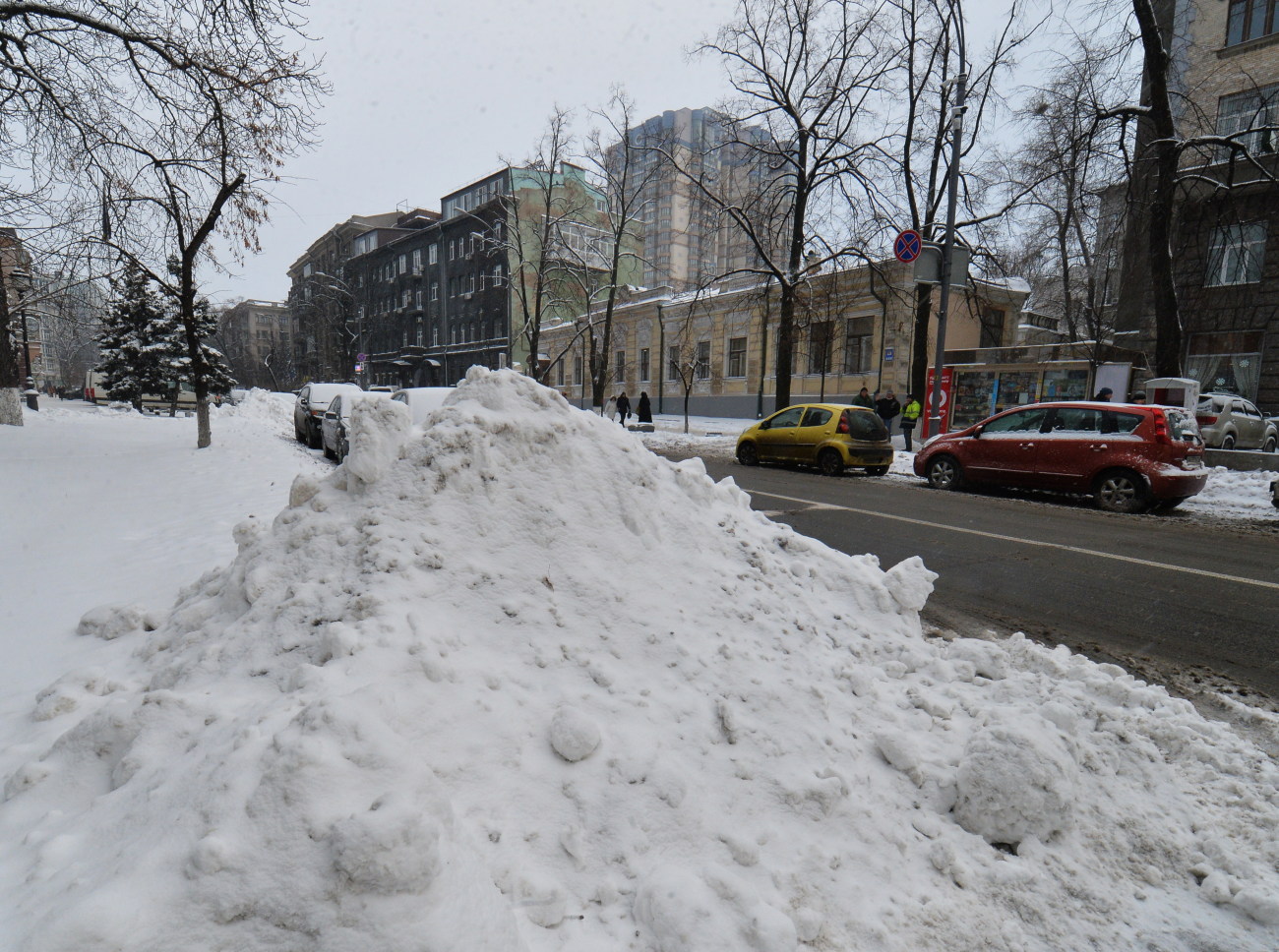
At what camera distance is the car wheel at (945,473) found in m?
11.6

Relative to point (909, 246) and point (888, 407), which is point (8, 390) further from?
point (888, 407)

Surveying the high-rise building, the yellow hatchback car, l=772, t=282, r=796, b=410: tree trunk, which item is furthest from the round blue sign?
the high-rise building

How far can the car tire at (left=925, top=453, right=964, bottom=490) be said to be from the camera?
1156cm

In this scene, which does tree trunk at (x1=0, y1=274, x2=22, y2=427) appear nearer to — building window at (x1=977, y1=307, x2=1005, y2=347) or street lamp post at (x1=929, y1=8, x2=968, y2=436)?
street lamp post at (x1=929, y1=8, x2=968, y2=436)

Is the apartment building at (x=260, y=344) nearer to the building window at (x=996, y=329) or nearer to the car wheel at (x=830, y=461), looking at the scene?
the car wheel at (x=830, y=461)

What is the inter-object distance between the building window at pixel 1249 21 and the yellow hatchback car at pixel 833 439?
2209cm

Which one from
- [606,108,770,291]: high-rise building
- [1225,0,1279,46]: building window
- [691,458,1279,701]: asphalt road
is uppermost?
[1225,0,1279,46]: building window

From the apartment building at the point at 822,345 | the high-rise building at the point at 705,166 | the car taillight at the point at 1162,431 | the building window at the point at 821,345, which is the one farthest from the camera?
the building window at the point at 821,345

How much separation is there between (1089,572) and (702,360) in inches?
1123

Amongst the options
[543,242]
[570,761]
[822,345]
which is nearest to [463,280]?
[543,242]

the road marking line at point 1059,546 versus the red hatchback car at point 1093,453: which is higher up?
the red hatchback car at point 1093,453

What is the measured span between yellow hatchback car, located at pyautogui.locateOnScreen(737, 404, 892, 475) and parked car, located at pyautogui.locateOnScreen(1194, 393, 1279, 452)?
Result: 33.9ft

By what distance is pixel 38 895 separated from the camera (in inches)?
64.2

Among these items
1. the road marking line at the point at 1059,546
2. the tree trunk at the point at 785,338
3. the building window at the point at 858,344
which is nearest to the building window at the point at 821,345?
the building window at the point at 858,344
